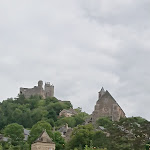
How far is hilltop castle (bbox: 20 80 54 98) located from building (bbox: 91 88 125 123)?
46.8 m

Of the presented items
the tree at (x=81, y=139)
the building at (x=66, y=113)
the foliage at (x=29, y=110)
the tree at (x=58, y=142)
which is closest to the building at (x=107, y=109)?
the foliage at (x=29, y=110)

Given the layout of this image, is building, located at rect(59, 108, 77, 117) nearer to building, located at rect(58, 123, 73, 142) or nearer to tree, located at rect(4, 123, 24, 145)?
building, located at rect(58, 123, 73, 142)

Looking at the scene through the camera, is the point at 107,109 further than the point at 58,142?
Yes

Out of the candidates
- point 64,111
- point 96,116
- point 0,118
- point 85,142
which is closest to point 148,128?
point 85,142

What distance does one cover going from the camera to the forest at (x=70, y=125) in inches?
1927

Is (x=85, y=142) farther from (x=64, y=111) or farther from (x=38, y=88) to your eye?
(x=38, y=88)

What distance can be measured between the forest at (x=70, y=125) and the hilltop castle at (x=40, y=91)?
4657 mm

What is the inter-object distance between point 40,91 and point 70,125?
4239 cm

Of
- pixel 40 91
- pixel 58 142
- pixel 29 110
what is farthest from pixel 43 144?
pixel 40 91

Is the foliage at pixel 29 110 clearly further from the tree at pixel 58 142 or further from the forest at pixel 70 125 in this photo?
the tree at pixel 58 142

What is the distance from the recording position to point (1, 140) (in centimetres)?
7756

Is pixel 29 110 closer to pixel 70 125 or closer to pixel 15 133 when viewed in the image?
pixel 70 125

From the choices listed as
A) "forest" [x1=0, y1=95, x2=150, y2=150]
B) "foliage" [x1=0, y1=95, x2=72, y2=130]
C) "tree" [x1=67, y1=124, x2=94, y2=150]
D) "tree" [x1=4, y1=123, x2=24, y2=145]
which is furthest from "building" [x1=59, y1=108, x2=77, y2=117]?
"tree" [x1=67, y1=124, x2=94, y2=150]

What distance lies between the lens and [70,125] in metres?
108
